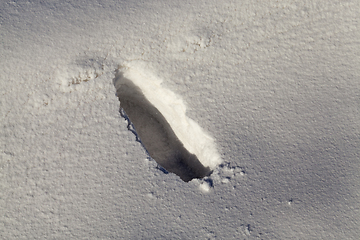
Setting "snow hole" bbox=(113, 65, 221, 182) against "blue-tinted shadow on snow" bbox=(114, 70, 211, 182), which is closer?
"snow hole" bbox=(113, 65, 221, 182)

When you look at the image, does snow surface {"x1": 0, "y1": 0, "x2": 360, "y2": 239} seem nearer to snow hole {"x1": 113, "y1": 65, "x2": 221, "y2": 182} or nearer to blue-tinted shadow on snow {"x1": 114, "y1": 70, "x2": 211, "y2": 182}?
snow hole {"x1": 113, "y1": 65, "x2": 221, "y2": 182}

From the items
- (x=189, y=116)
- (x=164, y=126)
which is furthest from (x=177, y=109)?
(x=164, y=126)

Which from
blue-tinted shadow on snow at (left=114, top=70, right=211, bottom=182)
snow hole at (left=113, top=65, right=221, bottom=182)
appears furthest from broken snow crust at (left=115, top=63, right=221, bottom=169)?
blue-tinted shadow on snow at (left=114, top=70, right=211, bottom=182)

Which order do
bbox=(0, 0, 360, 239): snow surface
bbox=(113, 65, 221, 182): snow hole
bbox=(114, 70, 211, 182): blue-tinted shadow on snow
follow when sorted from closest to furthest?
bbox=(0, 0, 360, 239): snow surface < bbox=(113, 65, 221, 182): snow hole < bbox=(114, 70, 211, 182): blue-tinted shadow on snow

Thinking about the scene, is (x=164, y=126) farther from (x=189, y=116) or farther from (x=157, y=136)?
(x=189, y=116)

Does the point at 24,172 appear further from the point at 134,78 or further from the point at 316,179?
the point at 316,179

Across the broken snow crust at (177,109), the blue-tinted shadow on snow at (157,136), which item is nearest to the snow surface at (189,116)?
the broken snow crust at (177,109)

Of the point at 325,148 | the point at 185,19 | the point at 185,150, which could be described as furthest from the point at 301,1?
the point at 185,150

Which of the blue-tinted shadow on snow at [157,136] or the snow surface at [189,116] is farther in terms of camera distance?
the blue-tinted shadow on snow at [157,136]

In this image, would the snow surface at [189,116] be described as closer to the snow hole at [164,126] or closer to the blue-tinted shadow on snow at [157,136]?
the snow hole at [164,126]

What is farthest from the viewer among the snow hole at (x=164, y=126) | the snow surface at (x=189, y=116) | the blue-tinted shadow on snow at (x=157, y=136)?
the blue-tinted shadow on snow at (x=157, y=136)
